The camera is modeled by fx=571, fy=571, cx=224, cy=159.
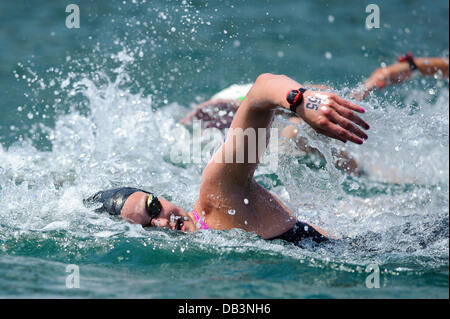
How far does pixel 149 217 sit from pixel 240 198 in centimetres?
60

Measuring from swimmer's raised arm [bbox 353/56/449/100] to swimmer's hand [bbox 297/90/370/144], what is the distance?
3720 mm

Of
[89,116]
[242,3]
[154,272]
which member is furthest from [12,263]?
[242,3]

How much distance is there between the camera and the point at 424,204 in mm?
4980

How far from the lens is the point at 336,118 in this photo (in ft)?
8.89

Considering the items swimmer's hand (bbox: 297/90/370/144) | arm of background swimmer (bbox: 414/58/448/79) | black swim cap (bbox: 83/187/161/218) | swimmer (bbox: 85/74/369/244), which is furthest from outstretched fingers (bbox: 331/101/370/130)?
arm of background swimmer (bbox: 414/58/448/79)

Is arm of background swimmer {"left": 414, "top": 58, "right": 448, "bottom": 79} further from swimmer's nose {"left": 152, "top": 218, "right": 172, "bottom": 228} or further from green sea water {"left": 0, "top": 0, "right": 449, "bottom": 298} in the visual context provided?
swimmer's nose {"left": 152, "top": 218, "right": 172, "bottom": 228}

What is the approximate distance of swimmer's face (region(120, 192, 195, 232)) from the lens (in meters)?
3.65

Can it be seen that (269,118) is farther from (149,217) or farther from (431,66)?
(431,66)

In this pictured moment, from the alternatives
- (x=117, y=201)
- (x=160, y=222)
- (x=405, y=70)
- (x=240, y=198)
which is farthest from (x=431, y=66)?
(x=117, y=201)

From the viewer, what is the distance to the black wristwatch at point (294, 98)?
2.84 m

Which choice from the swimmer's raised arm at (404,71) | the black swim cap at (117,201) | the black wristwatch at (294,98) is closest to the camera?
the black wristwatch at (294,98)

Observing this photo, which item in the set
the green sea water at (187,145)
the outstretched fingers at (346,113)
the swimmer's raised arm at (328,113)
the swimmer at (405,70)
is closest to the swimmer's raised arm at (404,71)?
the swimmer at (405,70)

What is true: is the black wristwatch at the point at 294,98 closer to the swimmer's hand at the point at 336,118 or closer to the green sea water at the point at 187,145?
the swimmer's hand at the point at 336,118

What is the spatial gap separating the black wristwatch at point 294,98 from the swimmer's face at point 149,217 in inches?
49.2
